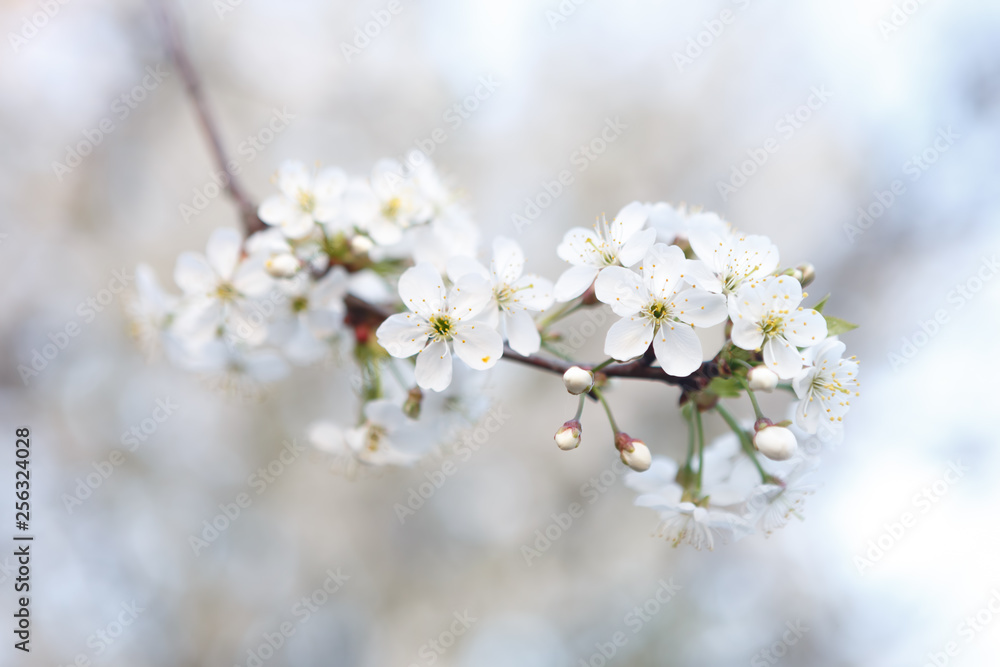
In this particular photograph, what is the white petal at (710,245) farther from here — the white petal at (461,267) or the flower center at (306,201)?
the flower center at (306,201)

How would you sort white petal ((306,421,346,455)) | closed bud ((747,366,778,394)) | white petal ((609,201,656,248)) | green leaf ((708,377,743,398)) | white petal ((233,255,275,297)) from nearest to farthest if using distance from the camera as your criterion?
closed bud ((747,366,778,394))
green leaf ((708,377,743,398))
white petal ((609,201,656,248))
white petal ((233,255,275,297))
white petal ((306,421,346,455))

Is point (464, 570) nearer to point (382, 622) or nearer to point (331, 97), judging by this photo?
point (382, 622)

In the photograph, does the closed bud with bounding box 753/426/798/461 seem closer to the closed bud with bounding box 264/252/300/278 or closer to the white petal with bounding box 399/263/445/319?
the white petal with bounding box 399/263/445/319

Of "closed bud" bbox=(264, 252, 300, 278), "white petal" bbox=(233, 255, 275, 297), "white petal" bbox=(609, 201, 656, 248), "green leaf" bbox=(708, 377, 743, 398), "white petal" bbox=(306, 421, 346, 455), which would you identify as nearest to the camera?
"green leaf" bbox=(708, 377, 743, 398)

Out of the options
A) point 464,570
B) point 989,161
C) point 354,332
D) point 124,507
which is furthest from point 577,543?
point 989,161

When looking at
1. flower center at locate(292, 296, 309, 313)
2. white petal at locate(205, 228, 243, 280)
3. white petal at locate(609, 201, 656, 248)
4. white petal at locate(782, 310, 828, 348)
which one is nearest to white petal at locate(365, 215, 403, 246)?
flower center at locate(292, 296, 309, 313)

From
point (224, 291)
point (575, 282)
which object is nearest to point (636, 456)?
point (575, 282)

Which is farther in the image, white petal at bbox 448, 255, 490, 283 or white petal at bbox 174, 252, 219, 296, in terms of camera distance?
white petal at bbox 174, 252, 219, 296

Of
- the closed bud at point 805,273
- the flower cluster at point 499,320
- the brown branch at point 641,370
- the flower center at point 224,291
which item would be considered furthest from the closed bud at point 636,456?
the flower center at point 224,291
